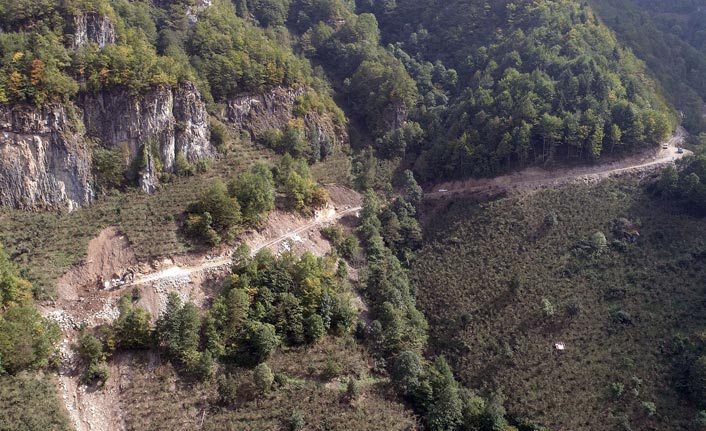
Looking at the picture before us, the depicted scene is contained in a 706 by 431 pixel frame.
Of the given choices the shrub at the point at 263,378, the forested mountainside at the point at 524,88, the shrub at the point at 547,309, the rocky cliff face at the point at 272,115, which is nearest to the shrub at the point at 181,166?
the rocky cliff face at the point at 272,115

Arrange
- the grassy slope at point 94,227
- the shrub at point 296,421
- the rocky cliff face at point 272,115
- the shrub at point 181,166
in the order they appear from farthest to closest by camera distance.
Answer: the rocky cliff face at point 272,115
the shrub at point 181,166
the grassy slope at point 94,227
the shrub at point 296,421

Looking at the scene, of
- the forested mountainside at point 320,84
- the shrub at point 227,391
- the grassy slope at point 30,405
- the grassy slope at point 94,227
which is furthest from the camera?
the forested mountainside at point 320,84

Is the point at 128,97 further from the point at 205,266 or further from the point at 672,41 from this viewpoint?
the point at 672,41

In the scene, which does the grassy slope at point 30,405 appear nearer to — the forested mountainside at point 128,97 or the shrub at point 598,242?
the forested mountainside at point 128,97

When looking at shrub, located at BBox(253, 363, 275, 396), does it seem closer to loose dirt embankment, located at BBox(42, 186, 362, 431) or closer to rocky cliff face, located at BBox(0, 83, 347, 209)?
loose dirt embankment, located at BBox(42, 186, 362, 431)

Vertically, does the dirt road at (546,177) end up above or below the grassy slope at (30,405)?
above

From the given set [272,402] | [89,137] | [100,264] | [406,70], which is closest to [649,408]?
[272,402]

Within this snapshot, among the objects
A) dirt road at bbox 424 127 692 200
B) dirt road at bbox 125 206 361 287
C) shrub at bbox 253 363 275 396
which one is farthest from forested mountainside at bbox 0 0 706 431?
dirt road at bbox 424 127 692 200
